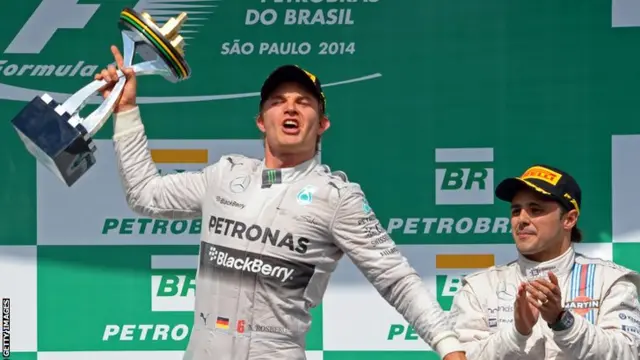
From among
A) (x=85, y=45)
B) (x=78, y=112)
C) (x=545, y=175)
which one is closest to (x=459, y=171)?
(x=545, y=175)

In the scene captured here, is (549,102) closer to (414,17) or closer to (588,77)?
(588,77)

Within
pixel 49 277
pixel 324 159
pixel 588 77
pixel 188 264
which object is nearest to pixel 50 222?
pixel 49 277

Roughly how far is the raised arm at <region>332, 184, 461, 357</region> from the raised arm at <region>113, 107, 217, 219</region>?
34 cm

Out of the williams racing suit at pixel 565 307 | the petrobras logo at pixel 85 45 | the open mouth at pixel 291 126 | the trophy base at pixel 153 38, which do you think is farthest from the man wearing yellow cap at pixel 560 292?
the petrobras logo at pixel 85 45

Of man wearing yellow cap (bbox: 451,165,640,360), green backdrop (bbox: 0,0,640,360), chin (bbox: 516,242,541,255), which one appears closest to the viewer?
man wearing yellow cap (bbox: 451,165,640,360)

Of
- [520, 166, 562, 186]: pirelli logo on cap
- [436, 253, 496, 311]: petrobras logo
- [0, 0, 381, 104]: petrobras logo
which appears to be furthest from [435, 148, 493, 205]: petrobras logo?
[520, 166, 562, 186]: pirelli logo on cap

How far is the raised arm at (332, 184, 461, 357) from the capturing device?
2545 mm

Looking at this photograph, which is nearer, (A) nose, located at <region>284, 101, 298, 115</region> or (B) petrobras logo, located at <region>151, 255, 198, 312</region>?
(A) nose, located at <region>284, 101, 298, 115</region>

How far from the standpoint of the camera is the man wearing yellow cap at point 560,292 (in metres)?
2.65

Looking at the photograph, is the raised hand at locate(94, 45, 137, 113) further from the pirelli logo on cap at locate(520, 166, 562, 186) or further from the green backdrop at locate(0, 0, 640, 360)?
the green backdrop at locate(0, 0, 640, 360)

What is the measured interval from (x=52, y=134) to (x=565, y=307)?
50.2 inches

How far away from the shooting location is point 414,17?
3.97 meters

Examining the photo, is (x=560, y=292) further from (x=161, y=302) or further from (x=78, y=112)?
(x=161, y=302)

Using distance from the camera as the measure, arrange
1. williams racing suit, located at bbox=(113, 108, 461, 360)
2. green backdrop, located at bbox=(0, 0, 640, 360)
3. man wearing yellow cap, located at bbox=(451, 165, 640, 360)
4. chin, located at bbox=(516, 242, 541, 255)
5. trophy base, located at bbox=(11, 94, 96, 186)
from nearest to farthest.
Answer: trophy base, located at bbox=(11, 94, 96, 186), williams racing suit, located at bbox=(113, 108, 461, 360), man wearing yellow cap, located at bbox=(451, 165, 640, 360), chin, located at bbox=(516, 242, 541, 255), green backdrop, located at bbox=(0, 0, 640, 360)
